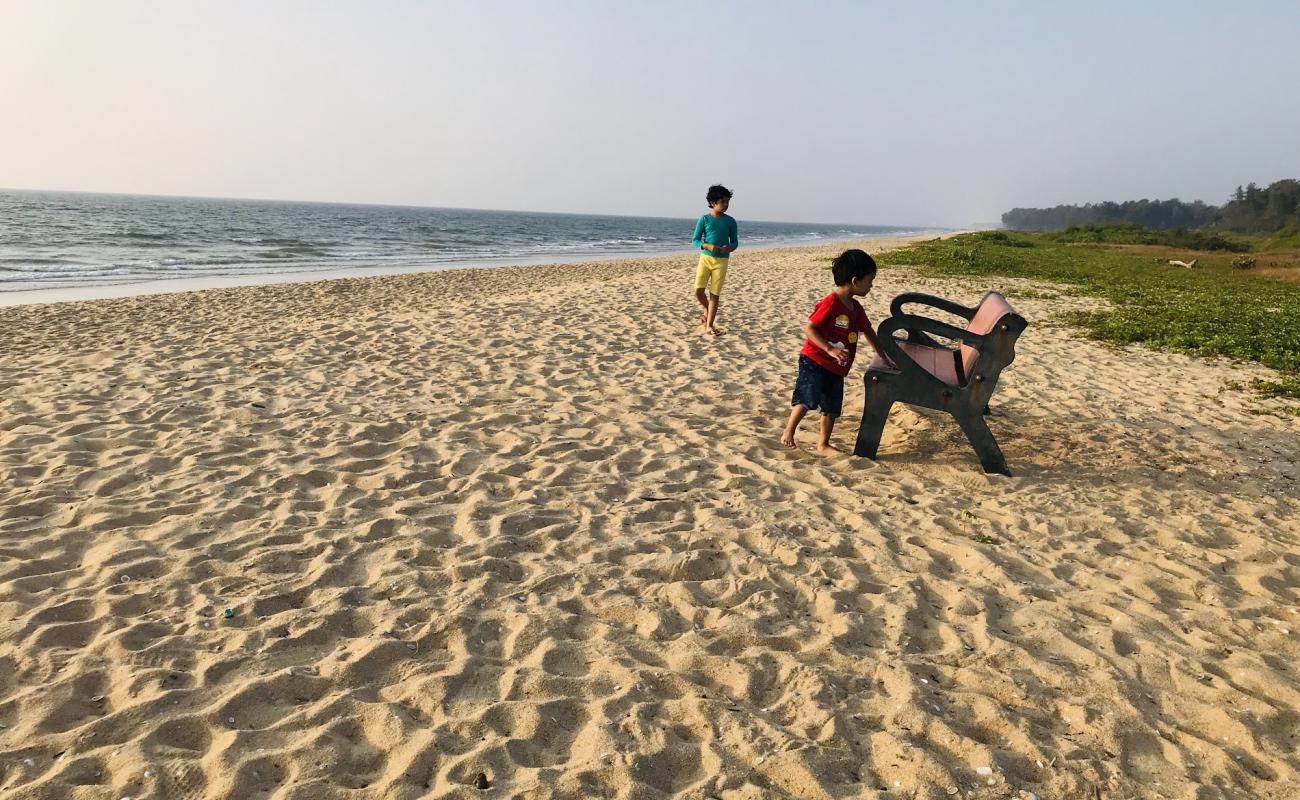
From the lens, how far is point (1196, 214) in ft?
244

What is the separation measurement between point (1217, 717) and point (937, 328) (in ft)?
8.40

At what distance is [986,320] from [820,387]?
120 cm

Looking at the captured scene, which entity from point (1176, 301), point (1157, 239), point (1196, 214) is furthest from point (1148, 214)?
point (1176, 301)

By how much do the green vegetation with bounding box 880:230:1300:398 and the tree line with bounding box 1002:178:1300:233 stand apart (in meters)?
28.6

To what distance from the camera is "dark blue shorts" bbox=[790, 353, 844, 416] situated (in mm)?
4809

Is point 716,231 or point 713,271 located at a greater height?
point 716,231

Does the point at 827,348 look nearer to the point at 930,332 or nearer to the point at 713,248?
the point at 930,332

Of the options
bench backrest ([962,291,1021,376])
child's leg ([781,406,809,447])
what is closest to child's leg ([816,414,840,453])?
child's leg ([781,406,809,447])

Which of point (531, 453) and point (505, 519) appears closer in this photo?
point (505, 519)

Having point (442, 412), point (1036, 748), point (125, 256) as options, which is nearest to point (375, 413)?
point (442, 412)

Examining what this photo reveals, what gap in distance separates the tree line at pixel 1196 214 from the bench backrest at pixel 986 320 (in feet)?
151

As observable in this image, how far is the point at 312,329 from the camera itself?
868 centimetres

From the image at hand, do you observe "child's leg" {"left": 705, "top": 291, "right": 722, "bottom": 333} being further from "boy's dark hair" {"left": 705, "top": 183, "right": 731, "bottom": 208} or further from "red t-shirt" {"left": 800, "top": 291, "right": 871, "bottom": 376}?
"red t-shirt" {"left": 800, "top": 291, "right": 871, "bottom": 376}

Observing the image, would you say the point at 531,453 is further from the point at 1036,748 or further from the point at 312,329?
the point at 312,329
